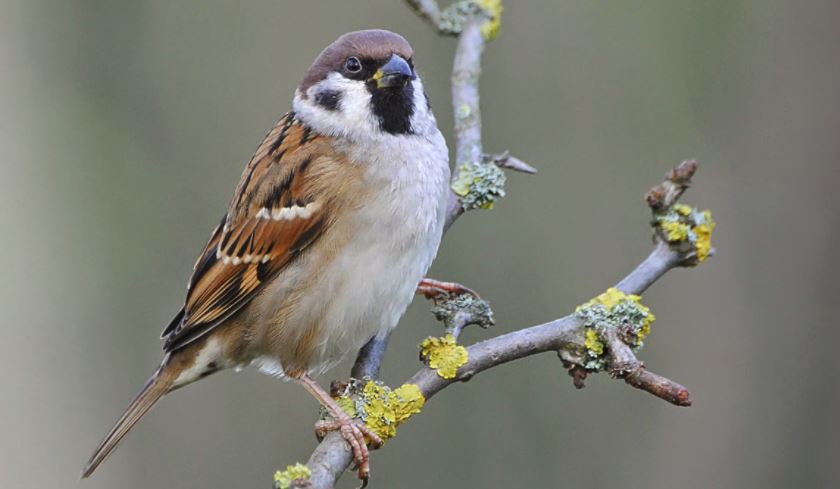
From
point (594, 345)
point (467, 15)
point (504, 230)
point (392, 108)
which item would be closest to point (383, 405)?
point (594, 345)

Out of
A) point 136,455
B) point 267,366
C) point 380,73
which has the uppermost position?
point 380,73

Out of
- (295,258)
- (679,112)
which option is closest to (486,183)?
(295,258)

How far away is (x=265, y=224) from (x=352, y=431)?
871mm

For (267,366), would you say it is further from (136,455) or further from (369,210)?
(136,455)

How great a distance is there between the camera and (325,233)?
3.34m

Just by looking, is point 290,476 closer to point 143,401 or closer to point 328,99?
point 143,401

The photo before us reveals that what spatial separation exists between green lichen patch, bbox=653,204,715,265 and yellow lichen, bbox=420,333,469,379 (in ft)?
2.50

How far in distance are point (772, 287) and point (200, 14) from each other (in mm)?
3357

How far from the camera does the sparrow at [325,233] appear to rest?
130 inches

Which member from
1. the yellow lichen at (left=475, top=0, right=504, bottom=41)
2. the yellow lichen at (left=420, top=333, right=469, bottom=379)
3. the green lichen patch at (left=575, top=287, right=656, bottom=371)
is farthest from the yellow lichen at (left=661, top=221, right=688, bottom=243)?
the yellow lichen at (left=475, top=0, right=504, bottom=41)

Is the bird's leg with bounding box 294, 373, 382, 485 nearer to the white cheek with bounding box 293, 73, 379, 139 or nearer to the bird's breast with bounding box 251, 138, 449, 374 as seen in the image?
the bird's breast with bounding box 251, 138, 449, 374

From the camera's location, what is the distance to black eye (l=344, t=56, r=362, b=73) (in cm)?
344

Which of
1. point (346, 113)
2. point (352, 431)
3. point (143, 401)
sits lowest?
point (143, 401)

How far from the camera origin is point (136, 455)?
5.20m
